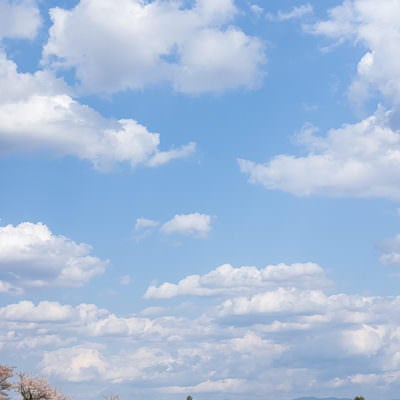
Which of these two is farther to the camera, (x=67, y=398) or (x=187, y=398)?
(x=67, y=398)

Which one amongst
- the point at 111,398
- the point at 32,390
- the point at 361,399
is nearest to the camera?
the point at 361,399

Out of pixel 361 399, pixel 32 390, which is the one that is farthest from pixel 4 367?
pixel 361 399

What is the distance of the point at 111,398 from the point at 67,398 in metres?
9.33

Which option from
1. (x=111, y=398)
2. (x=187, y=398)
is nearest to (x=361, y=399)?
(x=187, y=398)

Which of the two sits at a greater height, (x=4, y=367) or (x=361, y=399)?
(x=4, y=367)

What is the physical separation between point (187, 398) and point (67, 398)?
3931 cm

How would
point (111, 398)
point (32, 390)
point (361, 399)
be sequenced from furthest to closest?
point (111, 398) < point (32, 390) < point (361, 399)

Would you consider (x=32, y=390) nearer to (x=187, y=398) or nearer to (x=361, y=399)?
(x=187, y=398)

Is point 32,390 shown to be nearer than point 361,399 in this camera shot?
No

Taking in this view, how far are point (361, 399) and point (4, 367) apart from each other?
70912 millimetres

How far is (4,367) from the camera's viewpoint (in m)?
187

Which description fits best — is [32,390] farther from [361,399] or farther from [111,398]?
[361,399]

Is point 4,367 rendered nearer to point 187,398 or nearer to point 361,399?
point 187,398

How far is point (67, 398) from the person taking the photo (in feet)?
641
